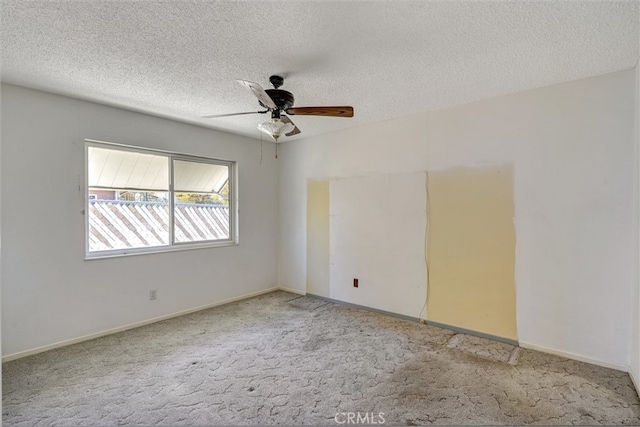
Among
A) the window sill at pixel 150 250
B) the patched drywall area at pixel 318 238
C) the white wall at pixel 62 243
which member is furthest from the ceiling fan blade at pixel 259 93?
the window sill at pixel 150 250

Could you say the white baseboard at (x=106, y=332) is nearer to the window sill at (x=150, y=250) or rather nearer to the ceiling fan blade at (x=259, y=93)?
the window sill at (x=150, y=250)

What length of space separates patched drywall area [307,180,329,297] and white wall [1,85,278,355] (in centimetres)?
159

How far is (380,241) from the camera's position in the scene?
391 centimetres

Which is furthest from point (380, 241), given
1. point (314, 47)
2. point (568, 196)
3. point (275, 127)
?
point (314, 47)

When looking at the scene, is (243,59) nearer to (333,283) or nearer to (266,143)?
(266,143)

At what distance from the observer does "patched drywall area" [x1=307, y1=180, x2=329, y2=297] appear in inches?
176

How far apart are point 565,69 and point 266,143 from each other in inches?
146

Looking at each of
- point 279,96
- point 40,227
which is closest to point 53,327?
point 40,227

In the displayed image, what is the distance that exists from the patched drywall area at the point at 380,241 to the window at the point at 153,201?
1606 mm

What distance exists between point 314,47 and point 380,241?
7.97 ft

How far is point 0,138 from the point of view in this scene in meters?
2.66

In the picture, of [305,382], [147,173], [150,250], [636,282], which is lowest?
[305,382]

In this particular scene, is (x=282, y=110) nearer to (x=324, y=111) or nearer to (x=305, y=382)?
(x=324, y=111)

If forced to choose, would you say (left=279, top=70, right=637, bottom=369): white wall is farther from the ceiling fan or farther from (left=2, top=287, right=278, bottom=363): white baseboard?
(left=2, top=287, right=278, bottom=363): white baseboard
